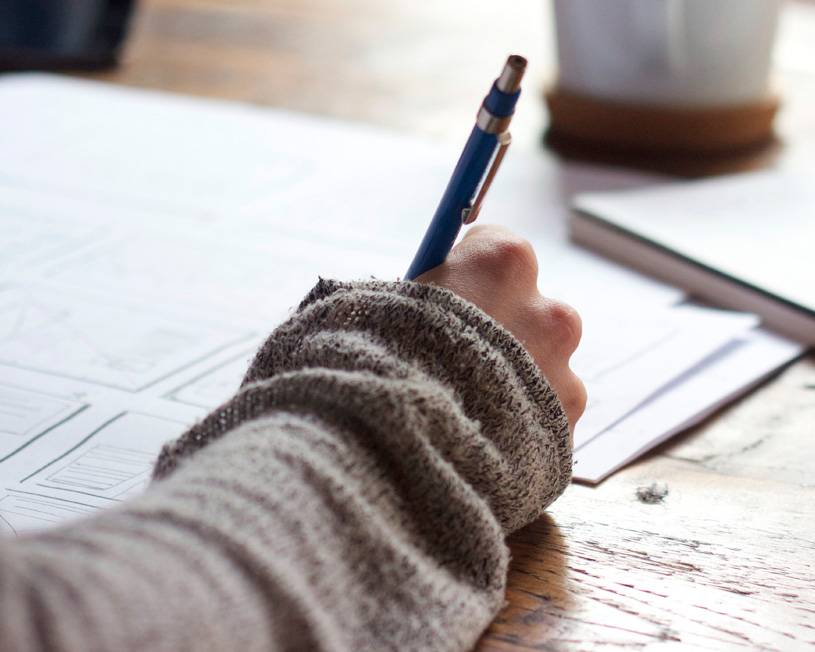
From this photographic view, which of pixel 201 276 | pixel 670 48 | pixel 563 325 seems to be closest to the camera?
pixel 563 325

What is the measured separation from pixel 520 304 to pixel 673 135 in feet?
1.66

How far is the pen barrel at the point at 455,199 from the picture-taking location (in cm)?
32

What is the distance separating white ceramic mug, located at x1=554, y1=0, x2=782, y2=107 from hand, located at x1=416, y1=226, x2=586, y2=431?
0.46 m

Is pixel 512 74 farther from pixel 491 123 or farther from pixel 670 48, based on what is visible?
pixel 670 48

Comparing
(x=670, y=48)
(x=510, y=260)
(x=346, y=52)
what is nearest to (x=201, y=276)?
(x=510, y=260)

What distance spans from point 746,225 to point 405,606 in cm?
43

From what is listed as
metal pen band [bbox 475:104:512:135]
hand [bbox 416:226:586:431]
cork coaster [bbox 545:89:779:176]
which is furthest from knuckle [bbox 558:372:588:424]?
cork coaster [bbox 545:89:779:176]

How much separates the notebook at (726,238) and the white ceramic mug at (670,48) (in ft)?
0.40

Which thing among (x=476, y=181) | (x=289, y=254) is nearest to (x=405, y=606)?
(x=476, y=181)

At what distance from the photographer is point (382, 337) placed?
0.29 m

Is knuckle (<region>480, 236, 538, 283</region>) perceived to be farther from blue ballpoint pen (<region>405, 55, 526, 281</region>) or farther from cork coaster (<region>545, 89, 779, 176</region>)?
cork coaster (<region>545, 89, 779, 176</region>)

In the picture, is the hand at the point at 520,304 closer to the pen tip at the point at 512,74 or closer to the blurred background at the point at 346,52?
the pen tip at the point at 512,74

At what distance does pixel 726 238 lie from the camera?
0.56 meters

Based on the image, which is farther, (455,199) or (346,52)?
(346,52)
